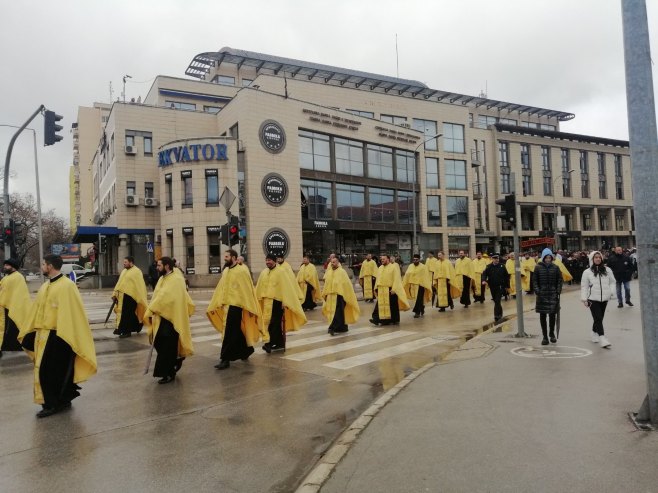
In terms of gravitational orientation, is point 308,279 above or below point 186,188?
below

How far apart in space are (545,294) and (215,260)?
85.8 feet

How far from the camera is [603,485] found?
3.61 m

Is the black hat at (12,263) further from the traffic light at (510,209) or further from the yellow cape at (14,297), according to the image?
the traffic light at (510,209)

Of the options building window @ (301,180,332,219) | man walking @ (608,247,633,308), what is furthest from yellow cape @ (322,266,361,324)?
building window @ (301,180,332,219)

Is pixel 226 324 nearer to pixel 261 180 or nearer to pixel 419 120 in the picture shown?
pixel 261 180

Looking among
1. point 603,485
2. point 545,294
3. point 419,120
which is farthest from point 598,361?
point 419,120

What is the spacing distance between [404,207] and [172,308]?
39.1 metres

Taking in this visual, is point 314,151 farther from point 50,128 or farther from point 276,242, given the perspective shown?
point 50,128

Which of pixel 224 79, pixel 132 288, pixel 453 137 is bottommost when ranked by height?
pixel 132 288

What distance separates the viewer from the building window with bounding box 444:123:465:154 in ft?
164

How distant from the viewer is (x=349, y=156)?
40.8 metres

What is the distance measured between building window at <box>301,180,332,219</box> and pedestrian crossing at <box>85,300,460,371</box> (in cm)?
2401

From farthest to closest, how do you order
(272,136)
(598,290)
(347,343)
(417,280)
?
(272,136), (417,280), (347,343), (598,290)

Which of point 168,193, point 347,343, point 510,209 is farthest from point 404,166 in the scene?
point 347,343
